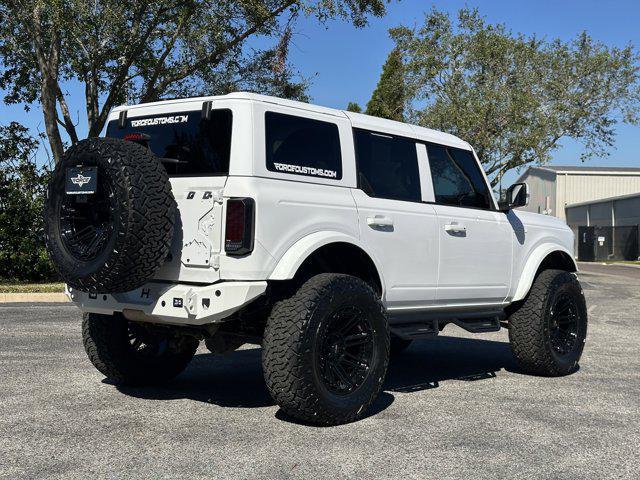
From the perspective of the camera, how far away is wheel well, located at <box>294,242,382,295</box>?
215 inches

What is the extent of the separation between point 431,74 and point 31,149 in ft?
51.7

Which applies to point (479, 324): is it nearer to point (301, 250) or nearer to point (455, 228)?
point (455, 228)

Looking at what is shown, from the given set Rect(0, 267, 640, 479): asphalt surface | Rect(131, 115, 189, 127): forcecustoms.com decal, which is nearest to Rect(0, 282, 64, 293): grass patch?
Rect(0, 267, 640, 479): asphalt surface

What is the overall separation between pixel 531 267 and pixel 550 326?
575 millimetres

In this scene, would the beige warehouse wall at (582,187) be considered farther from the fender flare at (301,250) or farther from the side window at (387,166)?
the fender flare at (301,250)

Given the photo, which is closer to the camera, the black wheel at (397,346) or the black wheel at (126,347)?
the black wheel at (126,347)

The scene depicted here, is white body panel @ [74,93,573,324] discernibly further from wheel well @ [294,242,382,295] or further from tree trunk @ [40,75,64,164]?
tree trunk @ [40,75,64,164]

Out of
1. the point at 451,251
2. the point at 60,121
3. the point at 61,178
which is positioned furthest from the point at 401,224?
the point at 60,121

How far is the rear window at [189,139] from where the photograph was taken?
5152 mm

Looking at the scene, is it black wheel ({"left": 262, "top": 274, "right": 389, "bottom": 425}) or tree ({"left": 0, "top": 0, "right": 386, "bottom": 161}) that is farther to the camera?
tree ({"left": 0, "top": 0, "right": 386, "bottom": 161})

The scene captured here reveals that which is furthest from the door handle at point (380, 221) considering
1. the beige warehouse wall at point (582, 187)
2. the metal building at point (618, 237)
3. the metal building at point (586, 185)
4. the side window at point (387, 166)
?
the beige warehouse wall at point (582, 187)

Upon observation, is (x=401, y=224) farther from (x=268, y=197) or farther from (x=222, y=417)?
(x=222, y=417)

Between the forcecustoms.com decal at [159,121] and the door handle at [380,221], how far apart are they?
149 cm

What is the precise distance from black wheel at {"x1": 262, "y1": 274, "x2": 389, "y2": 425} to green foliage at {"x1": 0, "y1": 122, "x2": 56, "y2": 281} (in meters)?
13.8
